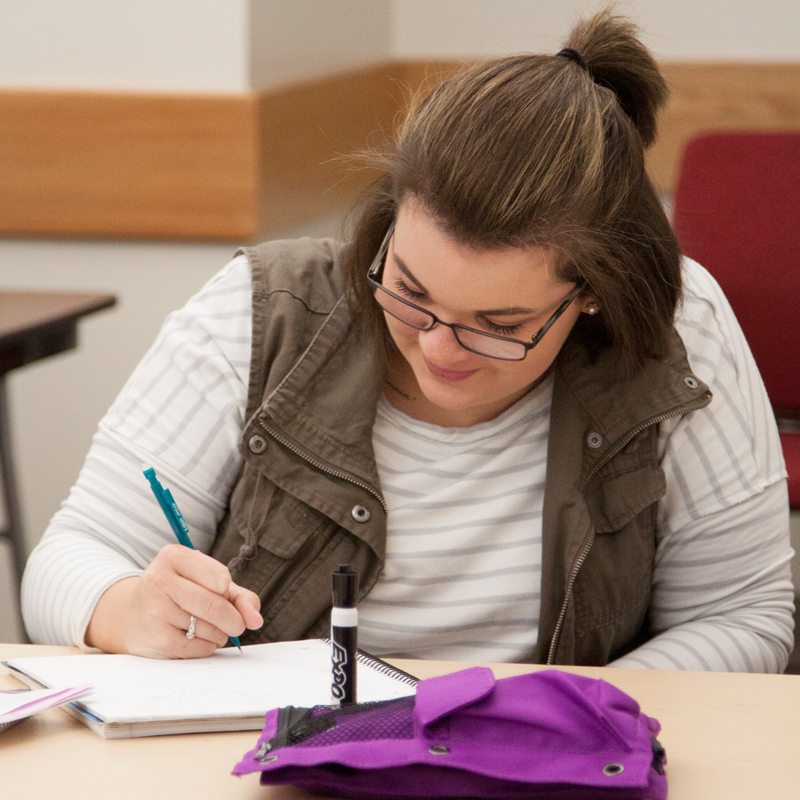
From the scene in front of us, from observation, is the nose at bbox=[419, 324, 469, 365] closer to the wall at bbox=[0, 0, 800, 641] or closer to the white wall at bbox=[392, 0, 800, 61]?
the wall at bbox=[0, 0, 800, 641]

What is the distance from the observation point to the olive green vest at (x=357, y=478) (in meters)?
1.25

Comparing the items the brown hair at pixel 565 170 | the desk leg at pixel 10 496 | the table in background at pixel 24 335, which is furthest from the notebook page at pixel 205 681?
the desk leg at pixel 10 496

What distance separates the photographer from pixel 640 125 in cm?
128

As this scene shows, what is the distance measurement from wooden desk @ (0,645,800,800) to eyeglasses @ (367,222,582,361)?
0.35 meters

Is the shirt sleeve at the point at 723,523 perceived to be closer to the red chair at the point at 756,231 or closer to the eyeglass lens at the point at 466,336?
the eyeglass lens at the point at 466,336

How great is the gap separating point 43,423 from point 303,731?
208 cm

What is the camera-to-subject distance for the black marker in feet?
2.87

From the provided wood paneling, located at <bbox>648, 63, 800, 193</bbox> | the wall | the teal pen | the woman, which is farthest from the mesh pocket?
wood paneling, located at <bbox>648, 63, 800, 193</bbox>

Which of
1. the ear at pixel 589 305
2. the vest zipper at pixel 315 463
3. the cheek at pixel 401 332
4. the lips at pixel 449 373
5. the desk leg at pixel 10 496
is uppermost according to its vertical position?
the ear at pixel 589 305

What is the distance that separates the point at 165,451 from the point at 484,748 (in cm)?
60

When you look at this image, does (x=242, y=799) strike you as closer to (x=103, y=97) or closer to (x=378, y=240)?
(x=378, y=240)

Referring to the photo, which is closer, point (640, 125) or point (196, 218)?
point (640, 125)

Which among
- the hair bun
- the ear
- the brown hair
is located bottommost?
the ear

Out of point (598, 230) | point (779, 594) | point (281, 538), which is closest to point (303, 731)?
point (281, 538)
